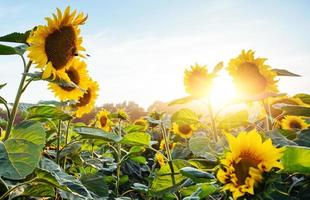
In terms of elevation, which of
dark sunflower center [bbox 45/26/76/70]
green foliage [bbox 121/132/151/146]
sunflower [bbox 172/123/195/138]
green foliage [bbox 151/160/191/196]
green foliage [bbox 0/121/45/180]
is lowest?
sunflower [bbox 172/123/195/138]

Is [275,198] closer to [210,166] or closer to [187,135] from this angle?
[210,166]

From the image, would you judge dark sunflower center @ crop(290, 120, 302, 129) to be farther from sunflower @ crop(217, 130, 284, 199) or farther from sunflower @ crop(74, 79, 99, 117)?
sunflower @ crop(217, 130, 284, 199)

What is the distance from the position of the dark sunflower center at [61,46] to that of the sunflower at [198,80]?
1240 mm

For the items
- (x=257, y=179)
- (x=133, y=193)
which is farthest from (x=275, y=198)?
(x=133, y=193)

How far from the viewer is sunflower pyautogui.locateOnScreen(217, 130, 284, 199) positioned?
1.16 meters

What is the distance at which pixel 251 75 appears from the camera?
8.18 feet

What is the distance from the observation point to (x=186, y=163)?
1733 millimetres

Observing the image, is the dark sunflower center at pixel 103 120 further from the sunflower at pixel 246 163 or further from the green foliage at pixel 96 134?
the sunflower at pixel 246 163

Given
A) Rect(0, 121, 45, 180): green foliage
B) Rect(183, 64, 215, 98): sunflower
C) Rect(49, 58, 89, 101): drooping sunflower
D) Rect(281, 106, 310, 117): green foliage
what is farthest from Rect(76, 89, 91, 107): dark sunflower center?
Rect(281, 106, 310, 117): green foliage

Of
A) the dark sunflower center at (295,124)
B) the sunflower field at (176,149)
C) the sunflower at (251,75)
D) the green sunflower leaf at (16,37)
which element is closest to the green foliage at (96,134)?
the sunflower field at (176,149)

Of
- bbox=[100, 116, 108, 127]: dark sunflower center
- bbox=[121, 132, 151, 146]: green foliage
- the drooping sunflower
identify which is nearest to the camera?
bbox=[121, 132, 151, 146]: green foliage

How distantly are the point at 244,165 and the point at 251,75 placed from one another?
4.44 ft

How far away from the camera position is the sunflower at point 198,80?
318 cm

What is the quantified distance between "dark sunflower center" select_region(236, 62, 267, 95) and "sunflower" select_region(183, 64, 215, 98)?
1.81 feet
